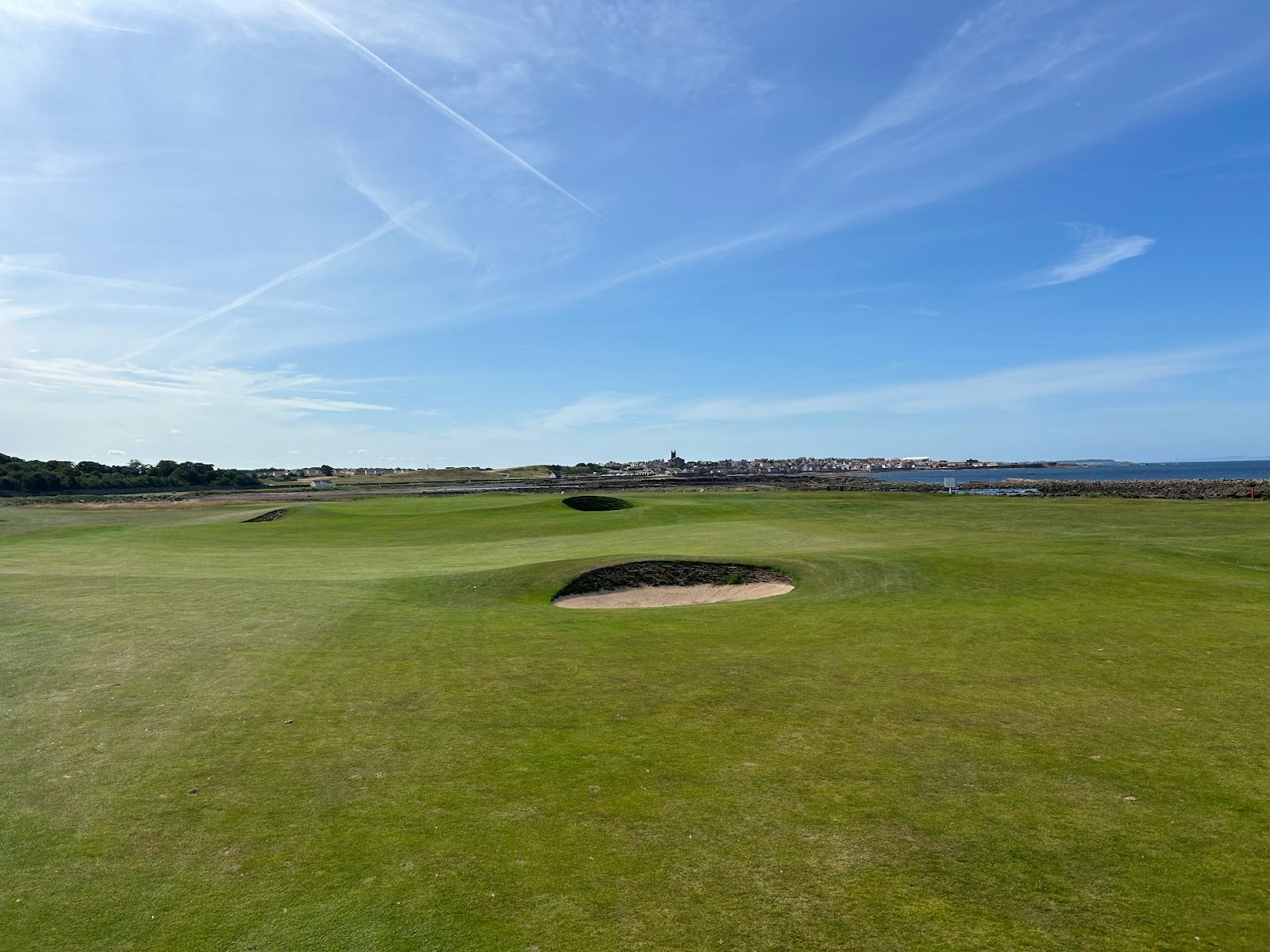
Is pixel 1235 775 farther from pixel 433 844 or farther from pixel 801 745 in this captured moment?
pixel 433 844

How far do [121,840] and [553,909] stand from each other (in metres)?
4.39

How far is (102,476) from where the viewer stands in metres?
123

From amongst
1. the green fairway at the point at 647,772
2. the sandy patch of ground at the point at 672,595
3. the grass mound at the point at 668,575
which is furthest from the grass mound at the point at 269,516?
the sandy patch of ground at the point at 672,595

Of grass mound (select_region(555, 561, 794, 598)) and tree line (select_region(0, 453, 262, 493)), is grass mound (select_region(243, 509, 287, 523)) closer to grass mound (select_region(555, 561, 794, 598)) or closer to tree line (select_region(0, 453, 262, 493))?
grass mound (select_region(555, 561, 794, 598))

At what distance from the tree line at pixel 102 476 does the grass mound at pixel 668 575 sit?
123m

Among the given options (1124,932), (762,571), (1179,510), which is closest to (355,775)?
(1124,932)

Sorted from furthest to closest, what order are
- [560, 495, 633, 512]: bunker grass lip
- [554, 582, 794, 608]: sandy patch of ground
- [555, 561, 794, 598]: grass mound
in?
[560, 495, 633, 512]: bunker grass lip < [555, 561, 794, 598]: grass mound < [554, 582, 794, 608]: sandy patch of ground

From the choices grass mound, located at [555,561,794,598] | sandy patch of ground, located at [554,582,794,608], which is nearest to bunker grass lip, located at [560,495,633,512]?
grass mound, located at [555,561,794,598]

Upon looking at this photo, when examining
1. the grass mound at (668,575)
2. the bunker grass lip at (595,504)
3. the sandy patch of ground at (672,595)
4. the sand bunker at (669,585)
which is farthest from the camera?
the bunker grass lip at (595,504)

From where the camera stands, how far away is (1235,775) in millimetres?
7793

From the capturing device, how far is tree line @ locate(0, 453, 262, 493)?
110 metres

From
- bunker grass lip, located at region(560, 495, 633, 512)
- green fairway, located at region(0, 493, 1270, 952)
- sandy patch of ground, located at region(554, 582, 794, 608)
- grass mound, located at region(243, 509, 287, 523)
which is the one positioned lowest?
sandy patch of ground, located at region(554, 582, 794, 608)

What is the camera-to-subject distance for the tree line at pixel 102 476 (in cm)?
11025

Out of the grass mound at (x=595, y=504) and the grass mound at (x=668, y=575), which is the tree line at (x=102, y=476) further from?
the grass mound at (x=668, y=575)
